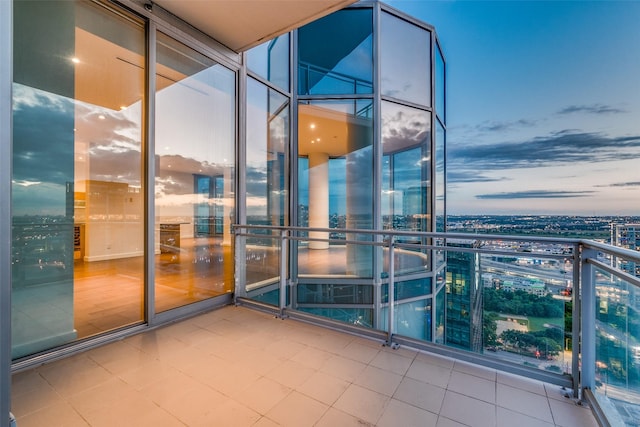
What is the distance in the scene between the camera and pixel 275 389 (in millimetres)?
1854

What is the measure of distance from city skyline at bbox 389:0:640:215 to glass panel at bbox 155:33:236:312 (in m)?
4.67

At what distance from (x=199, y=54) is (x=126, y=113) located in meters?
1.27

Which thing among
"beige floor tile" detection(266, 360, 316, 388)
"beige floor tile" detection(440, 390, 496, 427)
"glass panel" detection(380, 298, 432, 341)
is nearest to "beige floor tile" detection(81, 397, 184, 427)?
"beige floor tile" detection(266, 360, 316, 388)

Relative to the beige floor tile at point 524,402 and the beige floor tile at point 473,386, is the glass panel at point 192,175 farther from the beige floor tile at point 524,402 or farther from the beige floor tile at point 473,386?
the beige floor tile at point 524,402

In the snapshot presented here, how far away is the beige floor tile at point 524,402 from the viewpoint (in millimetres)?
1618

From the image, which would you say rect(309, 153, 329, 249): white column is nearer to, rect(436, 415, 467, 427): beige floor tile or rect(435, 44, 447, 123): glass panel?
rect(435, 44, 447, 123): glass panel

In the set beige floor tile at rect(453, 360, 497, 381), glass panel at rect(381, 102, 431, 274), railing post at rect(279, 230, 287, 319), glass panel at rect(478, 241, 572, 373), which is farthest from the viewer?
glass panel at rect(381, 102, 431, 274)

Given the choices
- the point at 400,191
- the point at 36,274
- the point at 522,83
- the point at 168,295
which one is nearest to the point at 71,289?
the point at 36,274

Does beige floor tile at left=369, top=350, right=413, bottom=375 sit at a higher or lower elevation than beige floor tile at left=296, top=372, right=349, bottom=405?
lower

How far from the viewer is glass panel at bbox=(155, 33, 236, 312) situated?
303cm

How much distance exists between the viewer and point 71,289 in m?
2.42

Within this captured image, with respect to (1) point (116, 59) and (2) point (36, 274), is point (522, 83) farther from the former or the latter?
(2) point (36, 274)

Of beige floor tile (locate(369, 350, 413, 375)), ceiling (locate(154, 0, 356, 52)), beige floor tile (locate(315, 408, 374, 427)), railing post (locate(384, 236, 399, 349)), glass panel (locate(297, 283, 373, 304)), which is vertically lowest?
glass panel (locate(297, 283, 373, 304))

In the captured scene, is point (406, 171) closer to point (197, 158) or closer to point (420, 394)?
point (197, 158)
